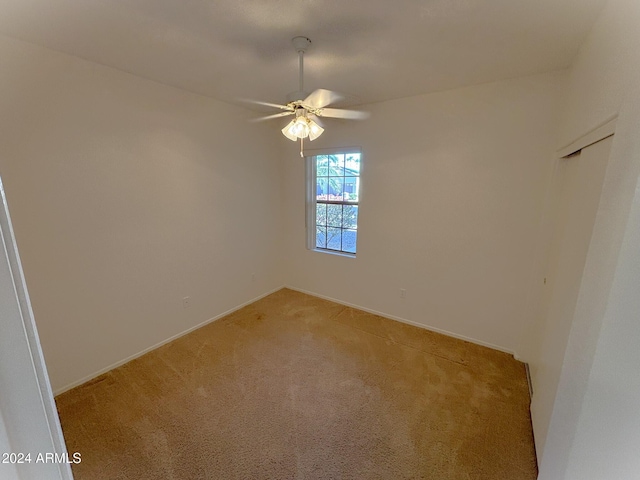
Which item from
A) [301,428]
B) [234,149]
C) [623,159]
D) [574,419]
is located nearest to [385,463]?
[301,428]

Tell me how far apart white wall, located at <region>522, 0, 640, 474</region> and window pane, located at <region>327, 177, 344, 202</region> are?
7.86 feet

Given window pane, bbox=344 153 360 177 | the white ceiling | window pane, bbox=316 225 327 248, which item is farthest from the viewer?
window pane, bbox=316 225 327 248

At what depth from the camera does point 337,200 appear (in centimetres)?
356

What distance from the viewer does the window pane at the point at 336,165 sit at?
11.3 feet

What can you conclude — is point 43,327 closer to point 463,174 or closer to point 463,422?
point 463,422

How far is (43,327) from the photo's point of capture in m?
2.01

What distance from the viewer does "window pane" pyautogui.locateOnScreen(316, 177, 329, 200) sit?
3623mm

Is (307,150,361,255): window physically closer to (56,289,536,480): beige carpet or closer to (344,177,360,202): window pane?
(344,177,360,202): window pane

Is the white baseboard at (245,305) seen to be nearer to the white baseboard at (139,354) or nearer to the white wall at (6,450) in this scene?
the white baseboard at (139,354)

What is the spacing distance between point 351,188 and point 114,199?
7.71 ft

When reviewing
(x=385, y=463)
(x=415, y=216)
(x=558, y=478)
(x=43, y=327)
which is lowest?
(x=385, y=463)

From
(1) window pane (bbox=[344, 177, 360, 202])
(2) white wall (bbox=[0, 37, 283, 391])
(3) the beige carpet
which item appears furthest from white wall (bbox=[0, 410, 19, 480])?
(1) window pane (bbox=[344, 177, 360, 202])

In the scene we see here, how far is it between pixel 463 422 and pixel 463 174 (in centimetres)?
199

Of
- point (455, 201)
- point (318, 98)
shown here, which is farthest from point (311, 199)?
point (318, 98)
